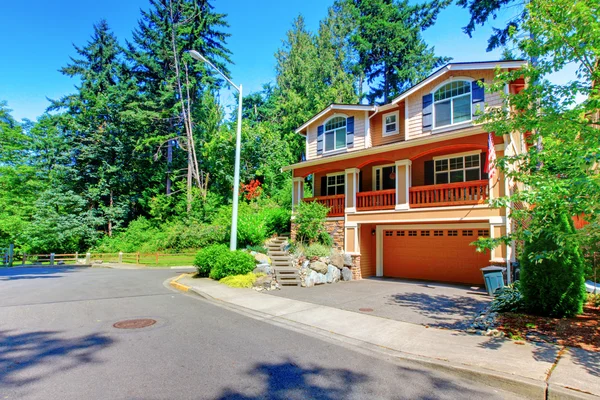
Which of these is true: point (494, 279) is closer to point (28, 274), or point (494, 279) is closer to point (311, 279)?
point (311, 279)

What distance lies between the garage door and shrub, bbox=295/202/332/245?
3.07m

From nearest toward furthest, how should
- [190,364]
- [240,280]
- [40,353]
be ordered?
[190,364] < [40,353] < [240,280]

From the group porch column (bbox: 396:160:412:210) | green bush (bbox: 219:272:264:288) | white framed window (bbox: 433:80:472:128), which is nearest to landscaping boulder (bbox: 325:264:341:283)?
green bush (bbox: 219:272:264:288)

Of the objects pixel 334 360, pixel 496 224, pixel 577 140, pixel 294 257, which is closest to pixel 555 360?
pixel 334 360

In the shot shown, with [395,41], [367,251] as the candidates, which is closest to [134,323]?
[367,251]

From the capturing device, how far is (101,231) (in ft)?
97.4

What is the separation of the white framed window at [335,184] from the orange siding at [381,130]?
2.42m

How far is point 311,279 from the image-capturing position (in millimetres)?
12516

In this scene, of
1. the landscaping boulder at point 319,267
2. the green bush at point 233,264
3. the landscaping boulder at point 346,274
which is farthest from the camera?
the landscaping boulder at point 346,274

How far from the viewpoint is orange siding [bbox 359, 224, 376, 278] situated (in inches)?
592

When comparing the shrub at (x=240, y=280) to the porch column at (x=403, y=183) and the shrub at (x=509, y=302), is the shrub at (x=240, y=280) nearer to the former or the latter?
the porch column at (x=403, y=183)

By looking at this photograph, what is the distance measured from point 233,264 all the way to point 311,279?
303 cm

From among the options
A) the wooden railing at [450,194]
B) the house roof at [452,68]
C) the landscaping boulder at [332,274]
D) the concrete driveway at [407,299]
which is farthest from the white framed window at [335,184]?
the concrete driveway at [407,299]

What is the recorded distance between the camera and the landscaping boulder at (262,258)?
1271 centimetres
